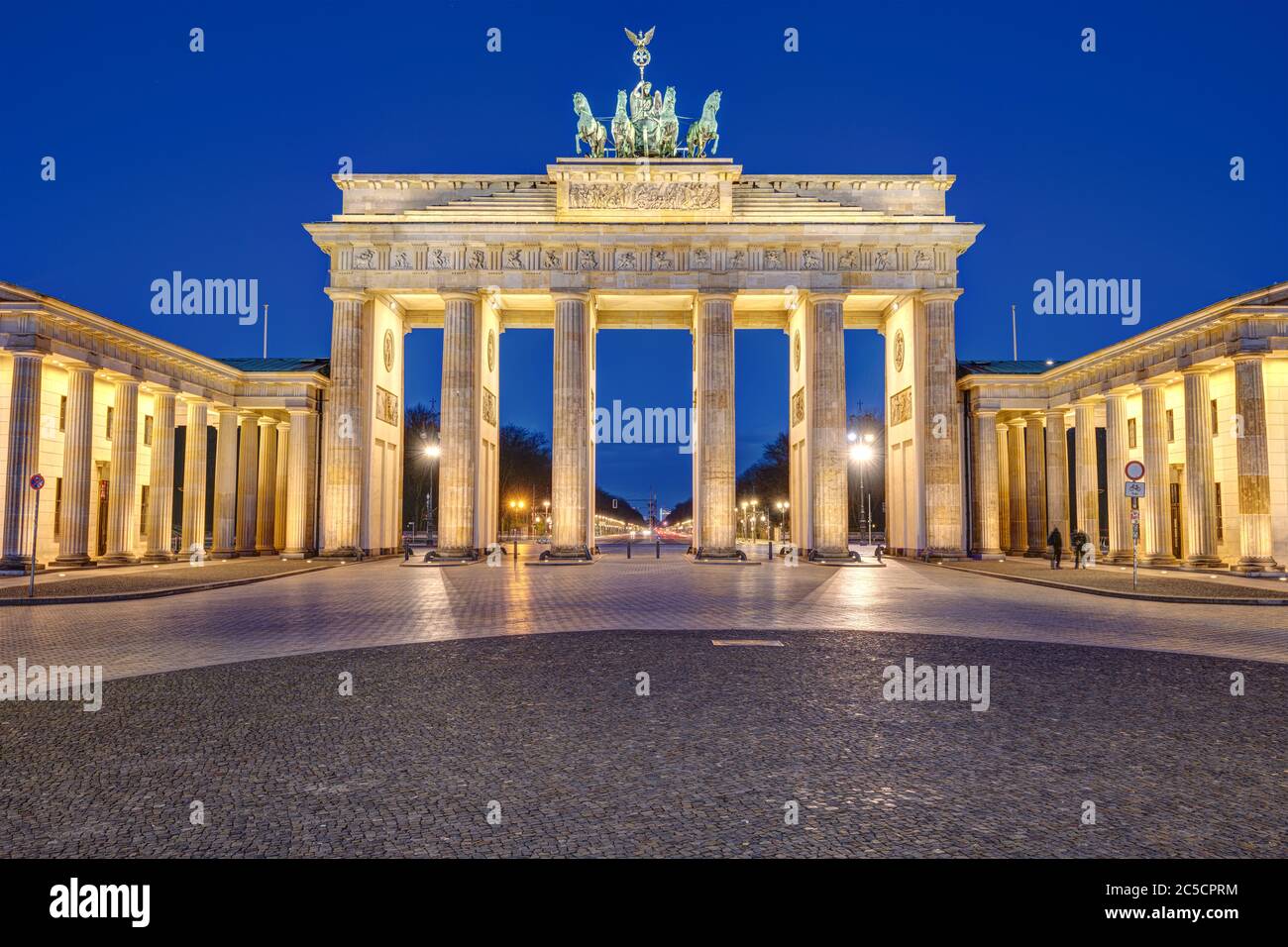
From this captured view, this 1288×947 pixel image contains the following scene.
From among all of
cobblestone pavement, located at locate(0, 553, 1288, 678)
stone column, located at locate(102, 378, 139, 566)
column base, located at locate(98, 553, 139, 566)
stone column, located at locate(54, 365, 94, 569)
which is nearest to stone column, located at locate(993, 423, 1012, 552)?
cobblestone pavement, located at locate(0, 553, 1288, 678)

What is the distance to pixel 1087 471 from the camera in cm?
3684

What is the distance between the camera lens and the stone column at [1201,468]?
27763 millimetres

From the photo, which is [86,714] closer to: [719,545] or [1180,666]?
[1180,666]

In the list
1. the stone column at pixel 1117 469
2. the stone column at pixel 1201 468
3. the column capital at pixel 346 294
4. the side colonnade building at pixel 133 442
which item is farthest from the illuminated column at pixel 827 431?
the side colonnade building at pixel 133 442

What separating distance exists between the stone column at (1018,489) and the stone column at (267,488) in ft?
132

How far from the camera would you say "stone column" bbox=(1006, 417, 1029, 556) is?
40.8 meters

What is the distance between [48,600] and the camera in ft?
54.7

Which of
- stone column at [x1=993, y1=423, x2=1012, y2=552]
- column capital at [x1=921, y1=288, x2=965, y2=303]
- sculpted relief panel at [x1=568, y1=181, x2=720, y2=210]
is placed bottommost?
stone column at [x1=993, y1=423, x2=1012, y2=552]

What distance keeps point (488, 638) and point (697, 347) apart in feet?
95.9

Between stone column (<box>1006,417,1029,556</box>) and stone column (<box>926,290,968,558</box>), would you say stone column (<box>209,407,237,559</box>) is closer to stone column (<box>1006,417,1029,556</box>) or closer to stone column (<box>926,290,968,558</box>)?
stone column (<box>926,290,968,558</box>)

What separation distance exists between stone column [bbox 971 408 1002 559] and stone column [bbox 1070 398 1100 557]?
3694mm

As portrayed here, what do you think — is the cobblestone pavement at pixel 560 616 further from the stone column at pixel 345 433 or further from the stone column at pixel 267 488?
the stone column at pixel 267 488

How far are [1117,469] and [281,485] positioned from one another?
42.1 m
